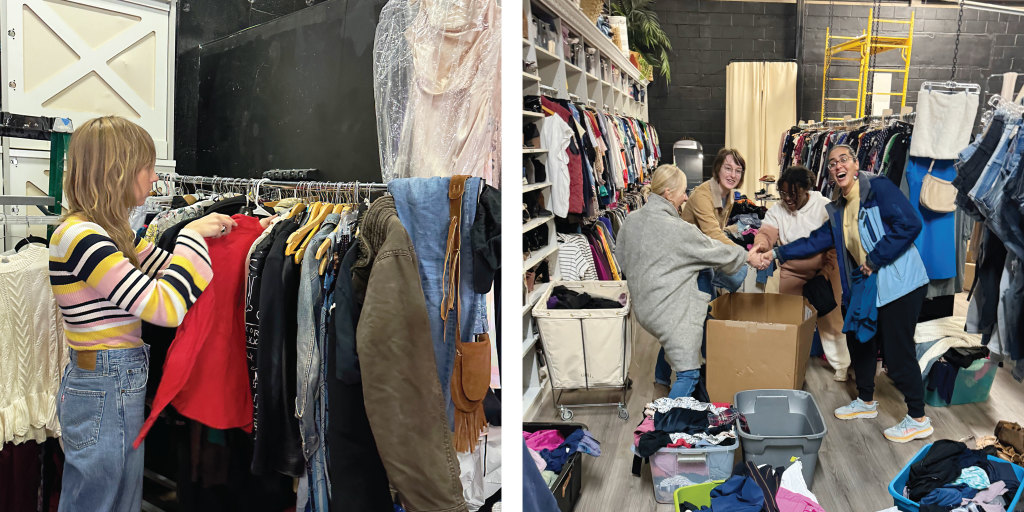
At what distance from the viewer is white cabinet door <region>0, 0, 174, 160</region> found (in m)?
1.88

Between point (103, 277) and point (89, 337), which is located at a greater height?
point (103, 277)

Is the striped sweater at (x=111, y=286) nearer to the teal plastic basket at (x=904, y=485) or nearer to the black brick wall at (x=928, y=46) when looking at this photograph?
the black brick wall at (x=928, y=46)

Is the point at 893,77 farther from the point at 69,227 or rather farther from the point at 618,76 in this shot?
the point at 69,227

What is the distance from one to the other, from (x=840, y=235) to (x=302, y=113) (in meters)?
2.12

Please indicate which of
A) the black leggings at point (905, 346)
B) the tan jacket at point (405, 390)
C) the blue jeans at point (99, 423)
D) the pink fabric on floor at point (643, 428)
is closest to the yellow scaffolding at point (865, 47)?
the black leggings at point (905, 346)

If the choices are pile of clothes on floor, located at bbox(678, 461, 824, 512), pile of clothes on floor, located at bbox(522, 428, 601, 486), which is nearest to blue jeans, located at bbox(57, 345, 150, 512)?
pile of clothes on floor, located at bbox(522, 428, 601, 486)

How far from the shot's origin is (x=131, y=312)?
1.30 meters

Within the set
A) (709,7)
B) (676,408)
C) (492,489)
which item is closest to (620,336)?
(676,408)

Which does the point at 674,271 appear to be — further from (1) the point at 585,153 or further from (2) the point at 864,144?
(2) the point at 864,144

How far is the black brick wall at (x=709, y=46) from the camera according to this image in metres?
1.48

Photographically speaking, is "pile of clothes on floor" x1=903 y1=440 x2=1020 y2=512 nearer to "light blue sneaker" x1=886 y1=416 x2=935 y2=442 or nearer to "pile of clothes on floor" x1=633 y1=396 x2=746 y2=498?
"light blue sneaker" x1=886 y1=416 x2=935 y2=442

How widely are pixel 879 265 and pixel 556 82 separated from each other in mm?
1553

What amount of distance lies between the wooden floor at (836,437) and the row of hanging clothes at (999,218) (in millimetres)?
545

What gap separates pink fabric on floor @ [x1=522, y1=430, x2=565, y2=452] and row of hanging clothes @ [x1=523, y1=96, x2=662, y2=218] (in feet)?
2.64
